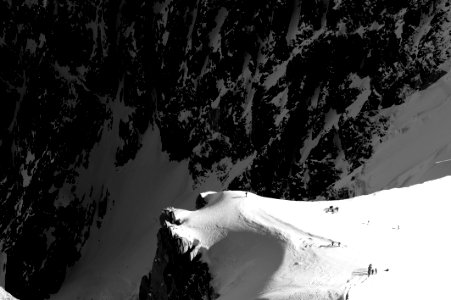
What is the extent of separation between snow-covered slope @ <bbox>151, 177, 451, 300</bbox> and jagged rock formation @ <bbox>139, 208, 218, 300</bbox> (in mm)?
82

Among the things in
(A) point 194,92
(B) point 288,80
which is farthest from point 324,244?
(A) point 194,92

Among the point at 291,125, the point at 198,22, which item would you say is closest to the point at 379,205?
the point at 291,125

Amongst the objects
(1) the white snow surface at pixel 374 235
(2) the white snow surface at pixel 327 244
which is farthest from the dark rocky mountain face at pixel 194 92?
(2) the white snow surface at pixel 327 244

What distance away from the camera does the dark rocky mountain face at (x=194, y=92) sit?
139 feet

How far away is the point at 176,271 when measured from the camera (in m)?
18.1

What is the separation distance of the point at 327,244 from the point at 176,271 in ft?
14.9

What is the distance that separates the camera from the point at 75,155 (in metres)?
71.2

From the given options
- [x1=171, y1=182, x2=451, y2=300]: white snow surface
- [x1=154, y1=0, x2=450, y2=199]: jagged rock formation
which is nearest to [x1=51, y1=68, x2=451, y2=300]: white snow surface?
[x1=171, y1=182, x2=451, y2=300]: white snow surface

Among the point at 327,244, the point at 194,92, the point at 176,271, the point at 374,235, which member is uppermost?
the point at 194,92

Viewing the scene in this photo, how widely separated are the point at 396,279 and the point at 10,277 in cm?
5787

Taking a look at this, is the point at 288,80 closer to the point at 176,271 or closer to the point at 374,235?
the point at 176,271

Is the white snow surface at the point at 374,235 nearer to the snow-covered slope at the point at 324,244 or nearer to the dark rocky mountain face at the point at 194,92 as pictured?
the snow-covered slope at the point at 324,244

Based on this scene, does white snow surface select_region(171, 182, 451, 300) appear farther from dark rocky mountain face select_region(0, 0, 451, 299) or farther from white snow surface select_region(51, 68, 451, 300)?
dark rocky mountain face select_region(0, 0, 451, 299)

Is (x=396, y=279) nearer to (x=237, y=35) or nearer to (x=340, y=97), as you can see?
(x=340, y=97)
